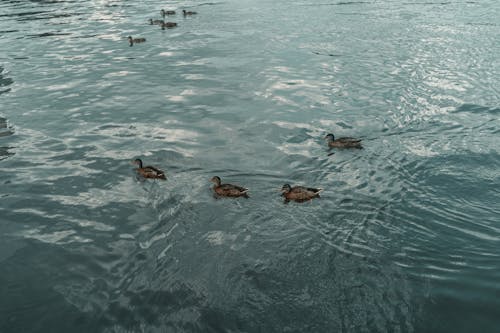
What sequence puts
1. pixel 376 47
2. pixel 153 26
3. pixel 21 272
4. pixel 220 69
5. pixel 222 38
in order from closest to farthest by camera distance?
pixel 21 272
pixel 220 69
pixel 376 47
pixel 222 38
pixel 153 26

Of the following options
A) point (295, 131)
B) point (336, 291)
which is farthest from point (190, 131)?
point (336, 291)

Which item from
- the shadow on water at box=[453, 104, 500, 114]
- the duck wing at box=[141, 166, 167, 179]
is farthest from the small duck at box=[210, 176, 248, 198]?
the shadow on water at box=[453, 104, 500, 114]

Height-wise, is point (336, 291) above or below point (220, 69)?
above

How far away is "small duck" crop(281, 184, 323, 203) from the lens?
12688 millimetres

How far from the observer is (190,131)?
18.6 metres

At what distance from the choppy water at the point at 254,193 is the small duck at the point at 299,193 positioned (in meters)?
0.32

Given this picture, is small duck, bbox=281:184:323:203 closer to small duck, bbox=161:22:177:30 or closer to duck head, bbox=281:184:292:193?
duck head, bbox=281:184:292:193

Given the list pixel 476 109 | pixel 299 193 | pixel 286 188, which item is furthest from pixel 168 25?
pixel 299 193

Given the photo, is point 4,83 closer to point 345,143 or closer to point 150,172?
point 150,172

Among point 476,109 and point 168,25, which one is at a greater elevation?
point 476,109

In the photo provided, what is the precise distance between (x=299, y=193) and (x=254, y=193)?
154cm

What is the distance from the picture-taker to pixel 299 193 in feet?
41.5

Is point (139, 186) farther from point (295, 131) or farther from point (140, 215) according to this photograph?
point (295, 131)

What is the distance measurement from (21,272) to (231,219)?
524cm
